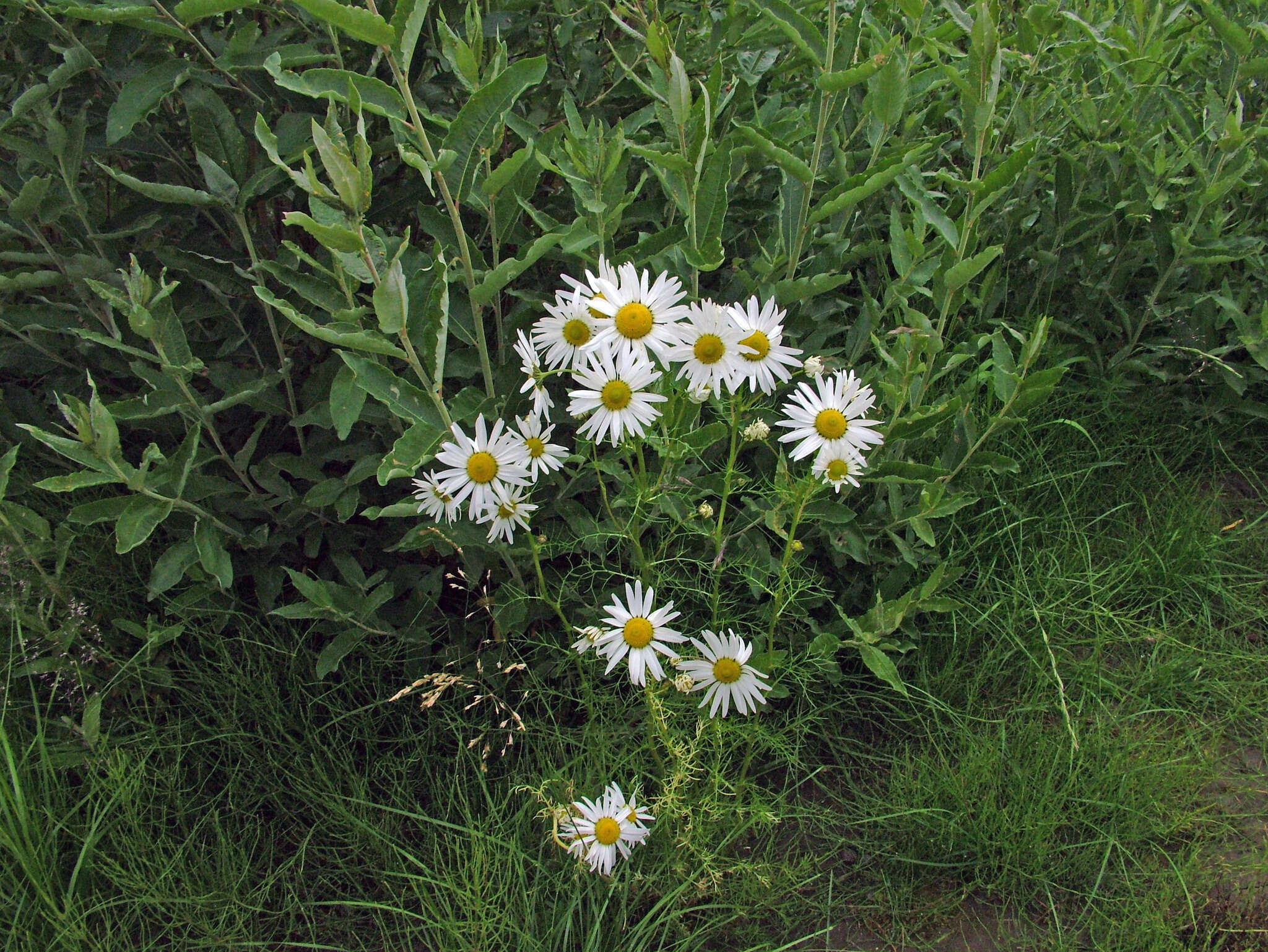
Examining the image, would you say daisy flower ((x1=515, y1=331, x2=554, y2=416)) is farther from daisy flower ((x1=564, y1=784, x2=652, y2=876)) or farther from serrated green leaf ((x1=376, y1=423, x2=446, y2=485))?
daisy flower ((x1=564, y1=784, x2=652, y2=876))

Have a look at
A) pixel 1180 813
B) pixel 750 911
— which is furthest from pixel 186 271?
pixel 1180 813

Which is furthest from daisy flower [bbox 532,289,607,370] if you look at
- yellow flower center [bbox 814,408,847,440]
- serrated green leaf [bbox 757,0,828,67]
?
serrated green leaf [bbox 757,0,828,67]

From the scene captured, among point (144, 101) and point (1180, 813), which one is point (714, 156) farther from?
point (1180, 813)

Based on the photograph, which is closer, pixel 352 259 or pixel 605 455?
pixel 352 259

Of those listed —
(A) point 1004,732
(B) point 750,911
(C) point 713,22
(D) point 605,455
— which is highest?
(C) point 713,22

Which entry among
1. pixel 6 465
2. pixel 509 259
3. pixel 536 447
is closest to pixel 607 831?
pixel 536 447

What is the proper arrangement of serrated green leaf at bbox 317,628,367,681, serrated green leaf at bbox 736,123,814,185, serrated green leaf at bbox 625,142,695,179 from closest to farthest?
serrated green leaf at bbox 625,142,695,179 < serrated green leaf at bbox 736,123,814,185 < serrated green leaf at bbox 317,628,367,681

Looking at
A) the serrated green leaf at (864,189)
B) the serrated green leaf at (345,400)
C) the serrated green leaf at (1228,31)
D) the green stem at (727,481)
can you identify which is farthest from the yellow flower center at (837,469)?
the serrated green leaf at (1228,31)
